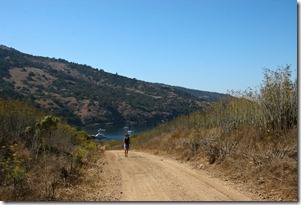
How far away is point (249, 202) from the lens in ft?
28.9

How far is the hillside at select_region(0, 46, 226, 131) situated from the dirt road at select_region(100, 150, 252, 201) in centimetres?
6084

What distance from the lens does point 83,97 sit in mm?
107188

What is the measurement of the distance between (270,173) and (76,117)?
Answer: 75.2 metres

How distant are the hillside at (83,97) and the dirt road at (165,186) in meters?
Answer: 60.8

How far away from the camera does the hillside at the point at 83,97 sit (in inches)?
3469

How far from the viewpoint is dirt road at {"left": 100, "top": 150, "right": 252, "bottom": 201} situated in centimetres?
943

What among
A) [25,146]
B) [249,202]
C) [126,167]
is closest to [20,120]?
[25,146]

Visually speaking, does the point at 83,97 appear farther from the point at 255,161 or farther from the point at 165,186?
the point at 165,186

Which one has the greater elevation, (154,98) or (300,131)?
(154,98)

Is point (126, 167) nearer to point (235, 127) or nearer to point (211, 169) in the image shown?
point (211, 169)

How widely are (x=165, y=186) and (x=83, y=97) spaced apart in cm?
9846

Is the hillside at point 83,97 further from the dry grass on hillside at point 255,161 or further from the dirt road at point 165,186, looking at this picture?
the dirt road at point 165,186

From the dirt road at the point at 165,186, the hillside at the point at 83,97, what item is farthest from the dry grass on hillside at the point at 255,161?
the hillside at the point at 83,97

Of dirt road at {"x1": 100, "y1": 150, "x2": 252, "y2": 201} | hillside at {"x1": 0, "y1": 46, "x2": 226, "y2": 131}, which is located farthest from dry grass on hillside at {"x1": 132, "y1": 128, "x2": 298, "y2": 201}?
hillside at {"x1": 0, "y1": 46, "x2": 226, "y2": 131}
